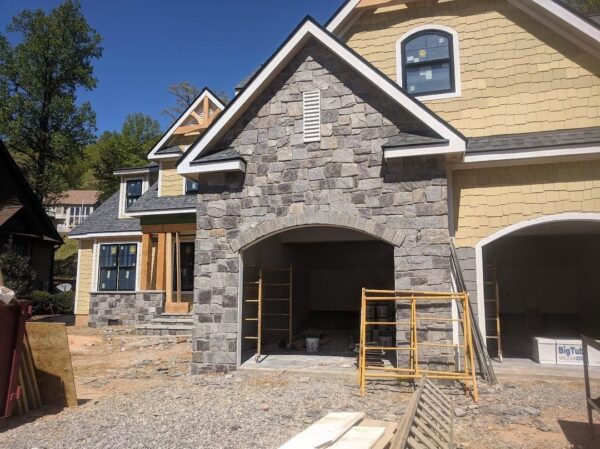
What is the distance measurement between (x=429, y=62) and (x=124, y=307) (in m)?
15.2

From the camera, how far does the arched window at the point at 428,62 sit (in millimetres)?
11086

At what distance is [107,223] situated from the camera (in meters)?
21.2

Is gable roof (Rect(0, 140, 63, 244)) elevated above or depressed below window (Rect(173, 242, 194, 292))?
above

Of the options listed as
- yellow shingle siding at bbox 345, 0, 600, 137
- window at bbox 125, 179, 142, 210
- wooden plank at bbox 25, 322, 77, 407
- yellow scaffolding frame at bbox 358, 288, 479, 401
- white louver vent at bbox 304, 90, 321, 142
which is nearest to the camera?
wooden plank at bbox 25, 322, 77, 407

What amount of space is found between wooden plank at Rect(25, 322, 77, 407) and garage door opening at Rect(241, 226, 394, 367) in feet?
20.4

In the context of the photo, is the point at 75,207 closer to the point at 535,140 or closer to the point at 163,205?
the point at 163,205

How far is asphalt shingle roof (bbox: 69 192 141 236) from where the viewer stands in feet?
66.9

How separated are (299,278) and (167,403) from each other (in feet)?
30.7

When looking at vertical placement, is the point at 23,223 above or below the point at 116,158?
below

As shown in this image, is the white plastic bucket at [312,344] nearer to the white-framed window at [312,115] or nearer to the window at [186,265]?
the white-framed window at [312,115]

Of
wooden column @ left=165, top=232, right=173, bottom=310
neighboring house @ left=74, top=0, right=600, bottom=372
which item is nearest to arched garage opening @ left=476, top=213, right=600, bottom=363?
neighboring house @ left=74, top=0, right=600, bottom=372

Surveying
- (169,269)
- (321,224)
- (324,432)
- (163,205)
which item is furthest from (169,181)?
(324,432)

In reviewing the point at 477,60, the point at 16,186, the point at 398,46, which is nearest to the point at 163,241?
the point at 16,186

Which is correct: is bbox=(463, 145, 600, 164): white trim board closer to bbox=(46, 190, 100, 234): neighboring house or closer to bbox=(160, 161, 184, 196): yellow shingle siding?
bbox=(160, 161, 184, 196): yellow shingle siding
